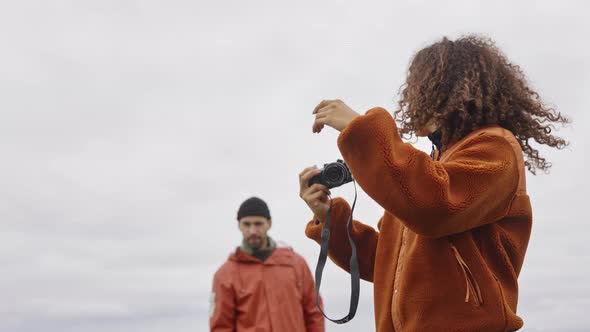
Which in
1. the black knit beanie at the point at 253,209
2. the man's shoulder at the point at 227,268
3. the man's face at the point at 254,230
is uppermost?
the black knit beanie at the point at 253,209

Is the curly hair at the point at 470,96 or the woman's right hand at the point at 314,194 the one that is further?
the woman's right hand at the point at 314,194

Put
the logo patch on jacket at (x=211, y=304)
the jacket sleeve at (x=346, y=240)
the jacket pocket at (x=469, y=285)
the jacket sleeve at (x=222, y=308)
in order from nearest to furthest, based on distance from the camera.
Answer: the jacket pocket at (x=469, y=285) < the jacket sleeve at (x=346, y=240) < the jacket sleeve at (x=222, y=308) < the logo patch on jacket at (x=211, y=304)

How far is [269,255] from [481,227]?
16.1 feet

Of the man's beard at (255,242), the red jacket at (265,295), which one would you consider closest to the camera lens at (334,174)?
the red jacket at (265,295)

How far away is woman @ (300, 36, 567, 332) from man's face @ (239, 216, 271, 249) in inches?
171

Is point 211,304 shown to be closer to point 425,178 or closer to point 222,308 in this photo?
point 222,308

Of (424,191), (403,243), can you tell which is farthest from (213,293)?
(424,191)

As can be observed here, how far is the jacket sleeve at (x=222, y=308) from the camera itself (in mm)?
7055

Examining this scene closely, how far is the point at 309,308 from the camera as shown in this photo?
7484mm

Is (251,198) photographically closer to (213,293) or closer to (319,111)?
(213,293)

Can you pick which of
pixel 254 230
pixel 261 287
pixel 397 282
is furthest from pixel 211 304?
pixel 397 282

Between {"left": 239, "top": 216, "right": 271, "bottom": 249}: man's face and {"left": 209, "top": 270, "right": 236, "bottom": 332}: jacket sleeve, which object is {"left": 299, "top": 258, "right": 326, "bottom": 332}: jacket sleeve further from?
{"left": 209, "top": 270, "right": 236, "bottom": 332}: jacket sleeve

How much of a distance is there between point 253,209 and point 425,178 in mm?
5265

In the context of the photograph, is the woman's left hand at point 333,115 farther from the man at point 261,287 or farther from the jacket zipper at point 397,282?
the man at point 261,287
